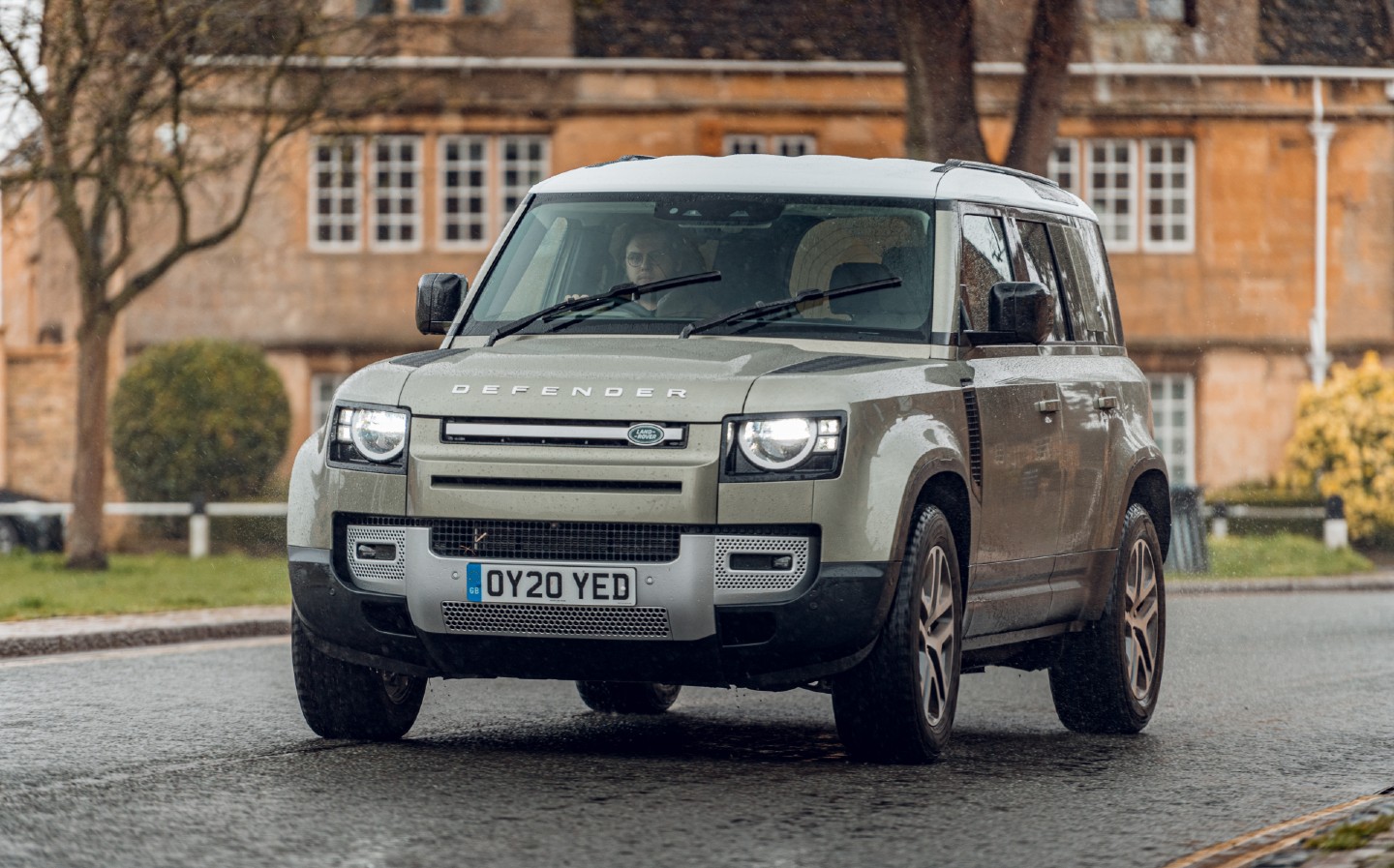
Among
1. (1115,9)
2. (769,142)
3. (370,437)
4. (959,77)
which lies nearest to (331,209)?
(769,142)

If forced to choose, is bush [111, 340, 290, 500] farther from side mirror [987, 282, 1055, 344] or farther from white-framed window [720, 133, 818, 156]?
side mirror [987, 282, 1055, 344]

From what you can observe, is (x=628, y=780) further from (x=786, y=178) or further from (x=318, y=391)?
(x=318, y=391)

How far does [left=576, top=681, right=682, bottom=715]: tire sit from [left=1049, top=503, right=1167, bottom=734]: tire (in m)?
1.77

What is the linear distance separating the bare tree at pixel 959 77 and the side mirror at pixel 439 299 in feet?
34.3

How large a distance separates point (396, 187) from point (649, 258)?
26018mm

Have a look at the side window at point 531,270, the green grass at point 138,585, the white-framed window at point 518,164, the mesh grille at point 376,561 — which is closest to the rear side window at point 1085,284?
the side window at point 531,270

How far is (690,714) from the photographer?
1069 cm

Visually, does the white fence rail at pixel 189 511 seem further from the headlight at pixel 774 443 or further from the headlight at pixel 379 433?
the headlight at pixel 774 443

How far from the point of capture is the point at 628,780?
7.94 metres

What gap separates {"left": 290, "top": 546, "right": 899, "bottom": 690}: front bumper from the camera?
7758 millimetres

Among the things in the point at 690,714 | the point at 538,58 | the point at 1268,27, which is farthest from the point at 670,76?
the point at 690,714

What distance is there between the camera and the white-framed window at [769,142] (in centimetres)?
3475

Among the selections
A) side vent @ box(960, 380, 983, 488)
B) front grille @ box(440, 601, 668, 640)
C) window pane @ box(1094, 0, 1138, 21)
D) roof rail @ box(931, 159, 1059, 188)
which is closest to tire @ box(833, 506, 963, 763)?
side vent @ box(960, 380, 983, 488)

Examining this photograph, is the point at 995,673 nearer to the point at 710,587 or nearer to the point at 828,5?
the point at 710,587
